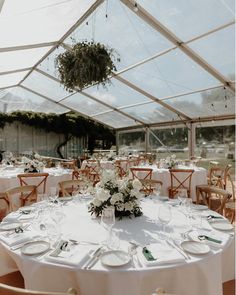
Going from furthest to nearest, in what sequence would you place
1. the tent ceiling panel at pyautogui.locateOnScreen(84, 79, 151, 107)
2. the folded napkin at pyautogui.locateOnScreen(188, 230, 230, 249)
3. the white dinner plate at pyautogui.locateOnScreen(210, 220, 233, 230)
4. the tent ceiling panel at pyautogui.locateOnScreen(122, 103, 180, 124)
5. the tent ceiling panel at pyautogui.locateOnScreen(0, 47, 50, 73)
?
the tent ceiling panel at pyautogui.locateOnScreen(122, 103, 180, 124), the tent ceiling panel at pyautogui.locateOnScreen(84, 79, 151, 107), the tent ceiling panel at pyautogui.locateOnScreen(0, 47, 50, 73), the white dinner plate at pyautogui.locateOnScreen(210, 220, 233, 230), the folded napkin at pyautogui.locateOnScreen(188, 230, 230, 249)

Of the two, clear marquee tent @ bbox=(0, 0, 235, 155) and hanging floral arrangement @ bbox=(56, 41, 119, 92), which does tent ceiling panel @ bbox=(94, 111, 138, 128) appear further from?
hanging floral arrangement @ bbox=(56, 41, 119, 92)

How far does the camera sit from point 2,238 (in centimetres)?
195

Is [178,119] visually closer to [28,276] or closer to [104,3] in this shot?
[104,3]

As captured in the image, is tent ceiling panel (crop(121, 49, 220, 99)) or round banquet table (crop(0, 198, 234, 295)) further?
tent ceiling panel (crop(121, 49, 220, 99))

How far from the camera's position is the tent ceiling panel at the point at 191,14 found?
15.2 feet

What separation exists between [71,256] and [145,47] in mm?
5903

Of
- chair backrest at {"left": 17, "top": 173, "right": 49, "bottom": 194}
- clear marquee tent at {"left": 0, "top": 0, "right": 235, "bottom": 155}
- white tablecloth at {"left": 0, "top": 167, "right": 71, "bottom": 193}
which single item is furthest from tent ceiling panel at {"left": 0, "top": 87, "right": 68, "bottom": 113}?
chair backrest at {"left": 17, "top": 173, "right": 49, "bottom": 194}

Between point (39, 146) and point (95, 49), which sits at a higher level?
point (95, 49)

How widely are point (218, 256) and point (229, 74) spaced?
6104 millimetres

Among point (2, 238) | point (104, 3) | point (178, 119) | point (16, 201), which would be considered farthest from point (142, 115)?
point (2, 238)

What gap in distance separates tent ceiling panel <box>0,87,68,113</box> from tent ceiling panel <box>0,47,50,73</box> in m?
3.55

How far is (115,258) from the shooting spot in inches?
63.0

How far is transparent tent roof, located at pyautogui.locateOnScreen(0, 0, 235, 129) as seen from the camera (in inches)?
192

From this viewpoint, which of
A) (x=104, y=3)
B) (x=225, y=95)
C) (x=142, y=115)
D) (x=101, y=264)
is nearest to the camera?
(x=101, y=264)
